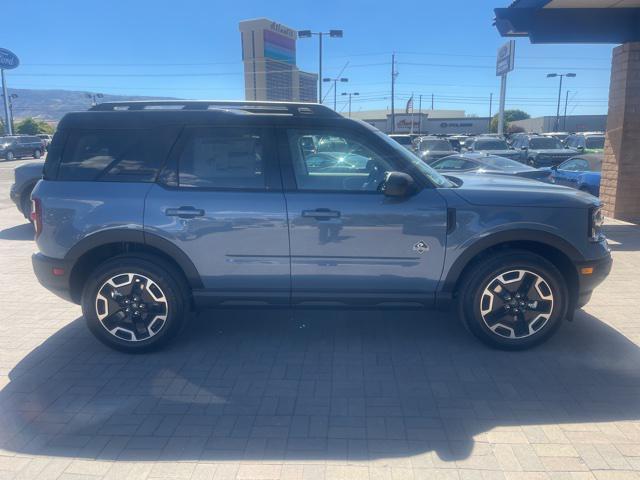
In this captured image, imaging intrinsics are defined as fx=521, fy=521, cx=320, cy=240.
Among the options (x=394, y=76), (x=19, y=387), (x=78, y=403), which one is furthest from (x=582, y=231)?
(x=394, y=76)

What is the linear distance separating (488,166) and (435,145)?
12805 mm

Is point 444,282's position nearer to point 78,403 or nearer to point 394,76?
point 78,403

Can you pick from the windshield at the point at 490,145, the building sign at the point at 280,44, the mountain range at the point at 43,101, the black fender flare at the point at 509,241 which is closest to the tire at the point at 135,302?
the black fender flare at the point at 509,241

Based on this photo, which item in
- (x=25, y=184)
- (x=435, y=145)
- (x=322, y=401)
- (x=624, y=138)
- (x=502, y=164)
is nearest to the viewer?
(x=322, y=401)

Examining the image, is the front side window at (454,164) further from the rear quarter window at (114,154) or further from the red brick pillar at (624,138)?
the rear quarter window at (114,154)

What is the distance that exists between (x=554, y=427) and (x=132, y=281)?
10.6 feet

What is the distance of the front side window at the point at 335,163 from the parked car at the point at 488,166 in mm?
6908

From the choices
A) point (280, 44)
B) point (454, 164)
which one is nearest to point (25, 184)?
point (454, 164)

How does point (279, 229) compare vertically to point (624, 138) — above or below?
below

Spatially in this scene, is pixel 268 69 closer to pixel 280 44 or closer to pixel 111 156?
pixel 280 44

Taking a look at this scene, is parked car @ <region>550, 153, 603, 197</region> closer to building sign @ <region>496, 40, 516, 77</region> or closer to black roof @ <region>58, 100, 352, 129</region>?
black roof @ <region>58, 100, 352, 129</region>

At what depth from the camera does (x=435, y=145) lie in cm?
2403

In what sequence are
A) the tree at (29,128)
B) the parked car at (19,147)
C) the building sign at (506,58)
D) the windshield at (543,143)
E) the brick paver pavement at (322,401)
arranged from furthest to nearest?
the tree at (29,128)
the parked car at (19,147)
the building sign at (506,58)
the windshield at (543,143)
the brick paver pavement at (322,401)

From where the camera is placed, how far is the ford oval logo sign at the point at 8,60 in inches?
1612
